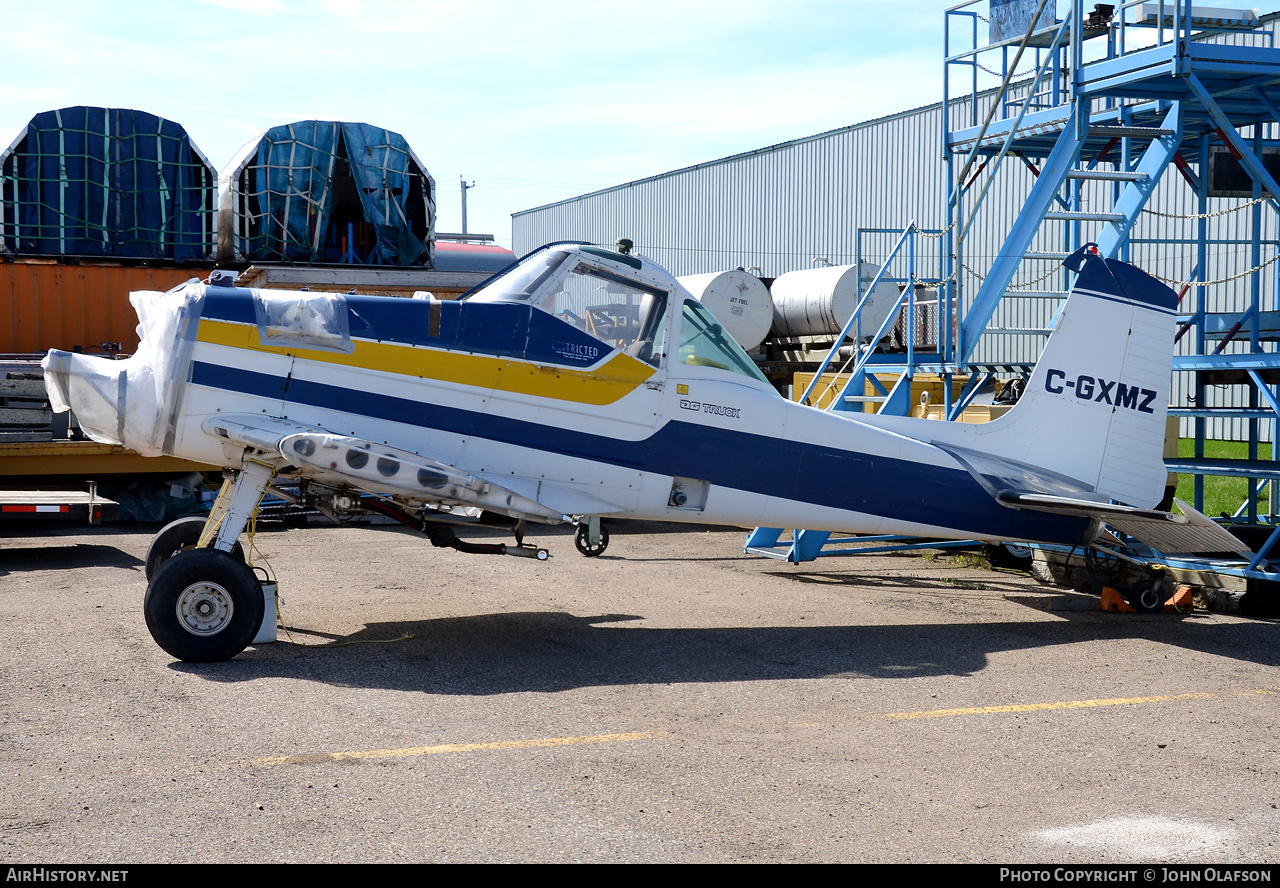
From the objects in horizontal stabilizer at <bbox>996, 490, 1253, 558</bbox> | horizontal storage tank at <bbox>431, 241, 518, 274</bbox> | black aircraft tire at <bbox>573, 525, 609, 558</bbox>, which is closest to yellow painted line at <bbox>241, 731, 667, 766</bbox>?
black aircraft tire at <bbox>573, 525, 609, 558</bbox>

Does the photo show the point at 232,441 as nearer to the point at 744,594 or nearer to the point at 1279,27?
the point at 744,594

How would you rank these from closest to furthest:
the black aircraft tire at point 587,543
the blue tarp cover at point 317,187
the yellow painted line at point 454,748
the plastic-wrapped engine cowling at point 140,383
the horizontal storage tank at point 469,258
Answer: the yellow painted line at point 454,748 → the plastic-wrapped engine cowling at point 140,383 → the black aircraft tire at point 587,543 → the blue tarp cover at point 317,187 → the horizontal storage tank at point 469,258

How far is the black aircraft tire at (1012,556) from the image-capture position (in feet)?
39.1

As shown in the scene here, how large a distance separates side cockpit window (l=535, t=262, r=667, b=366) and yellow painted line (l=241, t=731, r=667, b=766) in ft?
10.4

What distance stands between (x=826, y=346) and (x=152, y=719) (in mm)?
16190

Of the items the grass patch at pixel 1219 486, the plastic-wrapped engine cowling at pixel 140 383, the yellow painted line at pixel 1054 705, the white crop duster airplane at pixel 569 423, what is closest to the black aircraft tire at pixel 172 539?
the white crop duster airplane at pixel 569 423

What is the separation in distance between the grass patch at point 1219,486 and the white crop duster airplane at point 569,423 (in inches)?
257

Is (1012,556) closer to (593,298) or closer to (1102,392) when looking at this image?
(1102,392)

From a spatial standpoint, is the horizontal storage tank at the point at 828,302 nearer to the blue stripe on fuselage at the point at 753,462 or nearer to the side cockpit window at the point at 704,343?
the blue stripe on fuselage at the point at 753,462

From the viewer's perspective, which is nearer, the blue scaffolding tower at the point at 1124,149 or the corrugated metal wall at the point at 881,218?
the blue scaffolding tower at the point at 1124,149

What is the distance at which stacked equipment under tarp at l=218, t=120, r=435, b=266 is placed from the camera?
14.8m

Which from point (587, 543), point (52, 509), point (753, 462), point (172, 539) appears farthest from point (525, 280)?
point (52, 509)

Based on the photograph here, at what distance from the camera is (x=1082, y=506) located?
27.4 ft

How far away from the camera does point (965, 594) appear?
10383 mm
